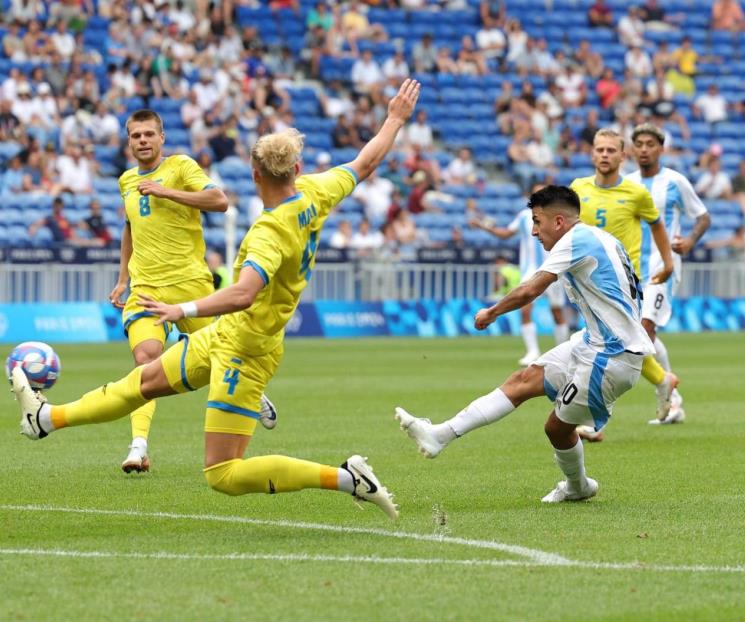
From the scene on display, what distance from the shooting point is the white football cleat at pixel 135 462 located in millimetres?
10549

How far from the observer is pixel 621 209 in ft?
42.7

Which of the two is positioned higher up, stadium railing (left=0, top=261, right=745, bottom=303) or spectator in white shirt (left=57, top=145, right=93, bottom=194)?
spectator in white shirt (left=57, top=145, right=93, bottom=194)

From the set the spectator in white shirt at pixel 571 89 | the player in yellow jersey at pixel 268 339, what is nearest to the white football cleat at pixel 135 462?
the player in yellow jersey at pixel 268 339

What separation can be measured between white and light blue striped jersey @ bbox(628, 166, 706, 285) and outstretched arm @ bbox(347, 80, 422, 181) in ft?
19.6

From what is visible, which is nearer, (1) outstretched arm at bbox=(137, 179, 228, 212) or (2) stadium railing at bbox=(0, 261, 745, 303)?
(1) outstretched arm at bbox=(137, 179, 228, 212)

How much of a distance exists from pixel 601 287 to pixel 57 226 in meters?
20.9

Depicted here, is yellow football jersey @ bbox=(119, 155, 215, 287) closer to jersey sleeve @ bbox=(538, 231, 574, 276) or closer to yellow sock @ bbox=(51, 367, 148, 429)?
yellow sock @ bbox=(51, 367, 148, 429)

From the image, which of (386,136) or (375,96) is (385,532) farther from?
(375,96)

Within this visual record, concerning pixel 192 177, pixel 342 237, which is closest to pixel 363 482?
pixel 192 177

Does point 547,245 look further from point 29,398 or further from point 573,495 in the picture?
point 29,398

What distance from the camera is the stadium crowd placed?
98.9ft

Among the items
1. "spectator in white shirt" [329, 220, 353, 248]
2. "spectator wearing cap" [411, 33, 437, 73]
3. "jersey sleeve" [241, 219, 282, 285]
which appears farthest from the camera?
"spectator wearing cap" [411, 33, 437, 73]

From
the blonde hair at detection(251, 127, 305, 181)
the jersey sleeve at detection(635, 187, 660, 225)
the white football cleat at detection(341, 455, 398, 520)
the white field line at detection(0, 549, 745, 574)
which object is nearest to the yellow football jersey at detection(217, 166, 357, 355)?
the blonde hair at detection(251, 127, 305, 181)

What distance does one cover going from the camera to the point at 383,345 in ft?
89.9
